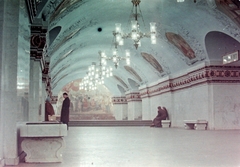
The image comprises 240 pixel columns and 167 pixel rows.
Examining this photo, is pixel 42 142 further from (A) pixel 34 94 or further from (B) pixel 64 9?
(B) pixel 64 9

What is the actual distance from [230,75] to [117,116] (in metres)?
20.3

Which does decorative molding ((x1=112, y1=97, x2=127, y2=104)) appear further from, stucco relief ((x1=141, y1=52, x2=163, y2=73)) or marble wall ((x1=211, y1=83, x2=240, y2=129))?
marble wall ((x1=211, y1=83, x2=240, y2=129))

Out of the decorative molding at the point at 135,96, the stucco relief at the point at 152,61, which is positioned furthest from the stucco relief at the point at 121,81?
the stucco relief at the point at 152,61

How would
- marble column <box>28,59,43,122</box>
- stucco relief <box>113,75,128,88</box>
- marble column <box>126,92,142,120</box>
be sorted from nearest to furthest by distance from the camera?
marble column <box>28,59,43,122</box> < marble column <box>126,92,142,120</box> < stucco relief <box>113,75,128,88</box>

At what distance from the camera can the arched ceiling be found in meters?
14.6

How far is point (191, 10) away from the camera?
15648mm

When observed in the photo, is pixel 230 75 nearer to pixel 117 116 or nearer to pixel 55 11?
pixel 55 11

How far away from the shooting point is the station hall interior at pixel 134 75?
5734 mm

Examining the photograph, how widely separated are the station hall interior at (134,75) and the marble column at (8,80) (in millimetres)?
14

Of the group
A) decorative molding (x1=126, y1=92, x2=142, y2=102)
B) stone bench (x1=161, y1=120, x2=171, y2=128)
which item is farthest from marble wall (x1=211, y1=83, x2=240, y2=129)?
decorative molding (x1=126, y1=92, x2=142, y2=102)

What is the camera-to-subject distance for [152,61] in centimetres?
2420

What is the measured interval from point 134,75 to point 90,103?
35.8ft

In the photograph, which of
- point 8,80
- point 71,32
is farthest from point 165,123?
point 8,80

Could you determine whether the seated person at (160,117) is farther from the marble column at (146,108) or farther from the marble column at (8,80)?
the marble column at (8,80)
